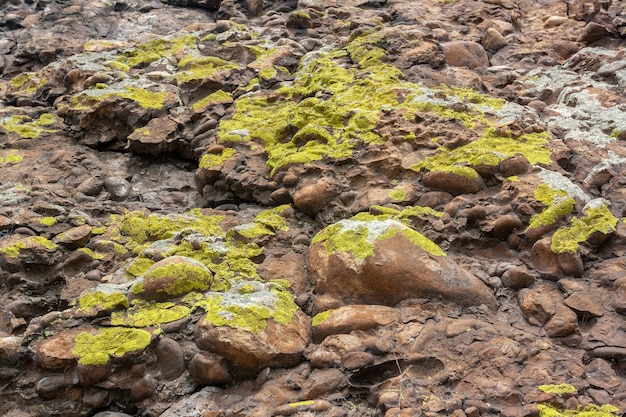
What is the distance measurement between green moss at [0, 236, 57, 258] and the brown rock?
2131 mm

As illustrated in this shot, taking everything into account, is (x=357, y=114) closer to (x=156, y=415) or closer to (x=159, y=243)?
(x=159, y=243)

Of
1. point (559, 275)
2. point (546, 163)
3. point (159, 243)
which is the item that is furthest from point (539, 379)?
point (159, 243)

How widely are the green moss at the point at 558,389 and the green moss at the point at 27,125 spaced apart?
233 inches

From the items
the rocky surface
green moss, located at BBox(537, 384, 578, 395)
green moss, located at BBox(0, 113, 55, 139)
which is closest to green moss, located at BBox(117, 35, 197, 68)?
the rocky surface

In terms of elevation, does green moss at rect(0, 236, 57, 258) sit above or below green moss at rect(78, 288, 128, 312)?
below

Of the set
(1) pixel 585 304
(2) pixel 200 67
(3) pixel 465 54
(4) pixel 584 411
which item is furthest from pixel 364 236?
(2) pixel 200 67

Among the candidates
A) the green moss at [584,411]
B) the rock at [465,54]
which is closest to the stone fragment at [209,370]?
the green moss at [584,411]

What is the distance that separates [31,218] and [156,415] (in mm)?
2383

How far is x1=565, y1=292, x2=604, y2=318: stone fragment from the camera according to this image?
11.4ft

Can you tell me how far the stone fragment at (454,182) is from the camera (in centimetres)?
448

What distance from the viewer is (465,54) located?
A: 257 inches

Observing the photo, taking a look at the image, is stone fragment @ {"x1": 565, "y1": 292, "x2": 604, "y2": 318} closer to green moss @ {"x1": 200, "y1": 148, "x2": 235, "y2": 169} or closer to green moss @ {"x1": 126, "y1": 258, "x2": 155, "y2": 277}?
green moss @ {"x1": 126, "y1": 258, "x2": 155, "y2": 277}

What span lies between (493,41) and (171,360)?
5788 millimetres

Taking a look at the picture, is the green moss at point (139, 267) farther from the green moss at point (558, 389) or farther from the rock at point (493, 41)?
the rock at point (493, 41)
